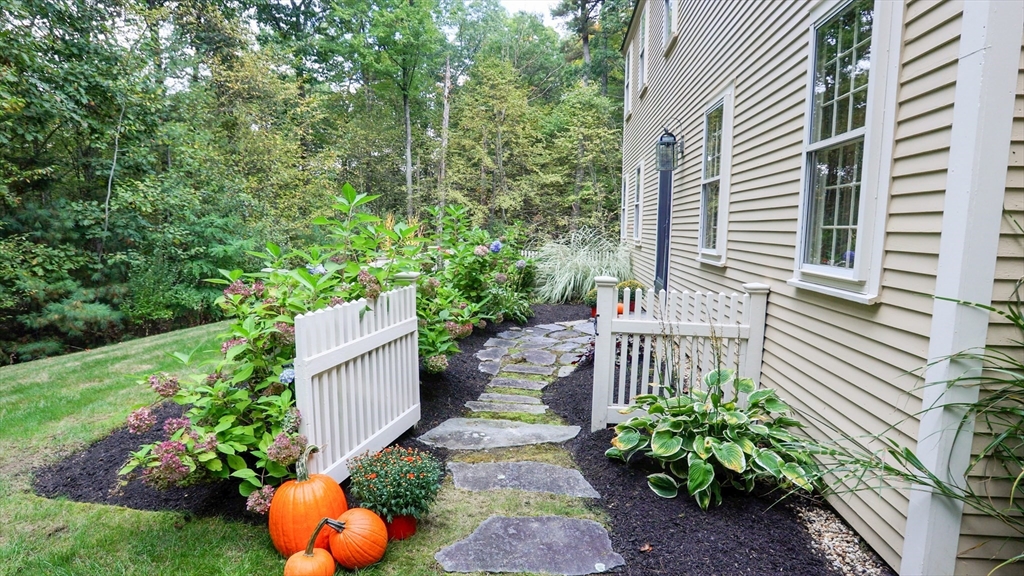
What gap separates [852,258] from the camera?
2324 millimetres

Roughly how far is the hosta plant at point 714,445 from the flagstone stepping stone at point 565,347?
2.67 meters

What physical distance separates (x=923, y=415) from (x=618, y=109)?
16.9m

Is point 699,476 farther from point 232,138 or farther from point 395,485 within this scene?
point 232,138

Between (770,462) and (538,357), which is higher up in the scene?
(770,462)

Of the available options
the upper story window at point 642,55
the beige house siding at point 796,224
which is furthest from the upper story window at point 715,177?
the upper story window at point 642,55

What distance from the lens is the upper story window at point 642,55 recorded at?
8.51 meters

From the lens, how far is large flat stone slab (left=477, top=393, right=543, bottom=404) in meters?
3.84

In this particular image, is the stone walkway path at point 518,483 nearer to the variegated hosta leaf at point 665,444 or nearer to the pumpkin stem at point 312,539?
the variegated hosta leaf at point 665,444

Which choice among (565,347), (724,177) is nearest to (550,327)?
(565,347)

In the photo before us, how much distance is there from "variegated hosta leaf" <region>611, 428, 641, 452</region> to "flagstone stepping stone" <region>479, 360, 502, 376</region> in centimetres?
209

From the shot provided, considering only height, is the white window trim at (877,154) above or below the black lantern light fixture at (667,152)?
below

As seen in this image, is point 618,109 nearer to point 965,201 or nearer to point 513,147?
point 513,147

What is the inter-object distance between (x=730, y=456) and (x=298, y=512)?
1821 mm

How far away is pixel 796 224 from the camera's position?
2816 mm
